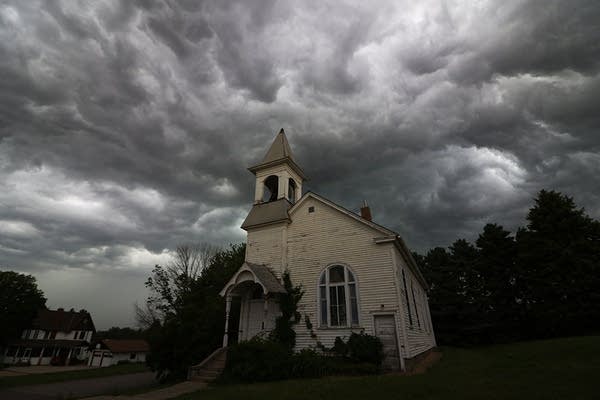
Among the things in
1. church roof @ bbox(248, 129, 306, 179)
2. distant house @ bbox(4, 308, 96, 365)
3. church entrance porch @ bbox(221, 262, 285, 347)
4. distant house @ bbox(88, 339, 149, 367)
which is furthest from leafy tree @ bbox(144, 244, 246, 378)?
distant house @ bbox(4, 308, 96, 365)

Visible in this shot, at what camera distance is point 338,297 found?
14.8 meters

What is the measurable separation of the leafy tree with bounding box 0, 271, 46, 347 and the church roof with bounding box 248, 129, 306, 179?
58.9 metres

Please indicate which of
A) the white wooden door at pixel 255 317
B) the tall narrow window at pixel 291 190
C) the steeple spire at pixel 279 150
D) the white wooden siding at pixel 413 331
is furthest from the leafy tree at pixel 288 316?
the steeple spire at pixel 279 150

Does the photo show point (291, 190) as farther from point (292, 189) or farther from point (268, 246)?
point (268, 246)

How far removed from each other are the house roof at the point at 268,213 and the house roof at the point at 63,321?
2405 inches

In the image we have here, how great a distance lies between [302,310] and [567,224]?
28.3m

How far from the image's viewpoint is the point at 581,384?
25.6ft

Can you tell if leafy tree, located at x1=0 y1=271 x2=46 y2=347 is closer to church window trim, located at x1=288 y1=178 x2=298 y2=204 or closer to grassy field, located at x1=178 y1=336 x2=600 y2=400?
church window trim, located at x1=288 y1=178 x2=298 y2=204

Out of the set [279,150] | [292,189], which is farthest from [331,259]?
[279,150]

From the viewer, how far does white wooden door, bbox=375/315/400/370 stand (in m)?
12.6

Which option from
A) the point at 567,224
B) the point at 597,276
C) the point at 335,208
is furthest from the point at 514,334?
the point at 335,208

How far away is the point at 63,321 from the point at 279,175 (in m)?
65.4

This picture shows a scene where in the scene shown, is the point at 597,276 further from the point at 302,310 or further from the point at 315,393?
the point at 315,393

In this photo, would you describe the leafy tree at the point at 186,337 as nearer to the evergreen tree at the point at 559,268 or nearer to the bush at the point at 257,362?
the bush at the point at 257,362
